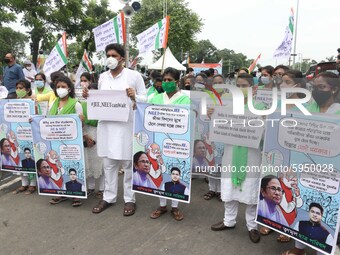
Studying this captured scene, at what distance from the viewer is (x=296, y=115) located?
9.17 feet

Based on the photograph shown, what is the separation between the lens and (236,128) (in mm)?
3260

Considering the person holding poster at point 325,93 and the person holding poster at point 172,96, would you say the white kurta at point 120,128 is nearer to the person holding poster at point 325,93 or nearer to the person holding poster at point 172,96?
the person holding poster at point 172,96

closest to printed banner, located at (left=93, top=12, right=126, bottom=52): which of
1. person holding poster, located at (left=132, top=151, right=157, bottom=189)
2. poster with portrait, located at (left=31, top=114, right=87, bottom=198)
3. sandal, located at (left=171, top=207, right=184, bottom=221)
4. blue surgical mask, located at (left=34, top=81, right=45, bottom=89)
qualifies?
blue surgical mask, located at (left=34, top=81, right=45, bottom=89)

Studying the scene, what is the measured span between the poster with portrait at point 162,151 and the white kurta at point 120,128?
6.6 inches

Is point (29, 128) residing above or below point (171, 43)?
below

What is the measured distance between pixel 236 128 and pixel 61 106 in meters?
2.26

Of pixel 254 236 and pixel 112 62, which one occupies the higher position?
pixel 112 62

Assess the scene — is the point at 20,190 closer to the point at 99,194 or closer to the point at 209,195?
the point at 99,194

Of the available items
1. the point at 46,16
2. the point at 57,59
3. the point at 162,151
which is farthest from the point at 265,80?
the point at 46,16

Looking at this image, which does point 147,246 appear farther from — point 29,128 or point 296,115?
point 29,128

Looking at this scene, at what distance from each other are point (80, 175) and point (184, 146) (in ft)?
4.63

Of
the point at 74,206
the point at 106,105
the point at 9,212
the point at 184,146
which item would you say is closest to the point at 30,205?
the point at 9,212

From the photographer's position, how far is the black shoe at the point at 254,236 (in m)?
3.26

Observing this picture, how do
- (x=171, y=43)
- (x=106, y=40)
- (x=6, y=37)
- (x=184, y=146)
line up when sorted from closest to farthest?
(x=184, y=146)
(x=106, y=40)
(x=6, y=37)
(x=171, y=43)
